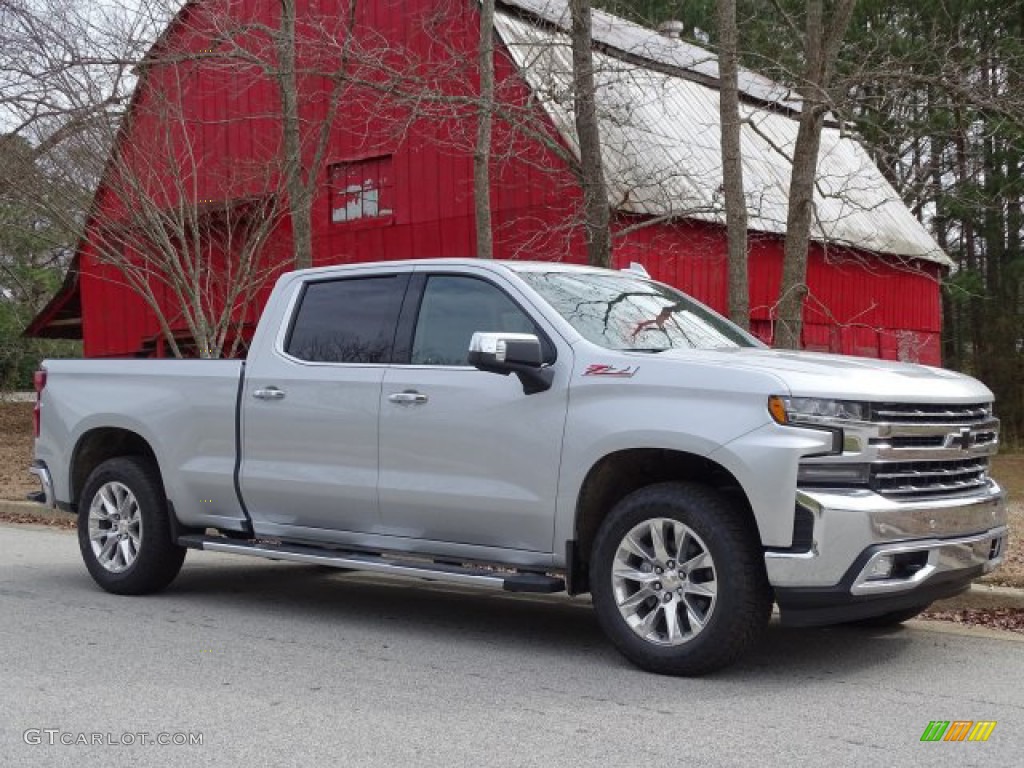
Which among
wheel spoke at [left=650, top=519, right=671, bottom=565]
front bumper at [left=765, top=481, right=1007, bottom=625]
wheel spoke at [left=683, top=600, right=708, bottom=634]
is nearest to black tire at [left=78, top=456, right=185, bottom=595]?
wheel spoke at [left=650, top=519, right=671, bottom=565]

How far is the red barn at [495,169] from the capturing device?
Result: 55.1 ft

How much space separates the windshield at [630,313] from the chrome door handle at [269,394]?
5.32ft

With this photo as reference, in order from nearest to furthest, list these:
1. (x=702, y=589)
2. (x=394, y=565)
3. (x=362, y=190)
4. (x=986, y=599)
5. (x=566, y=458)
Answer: (x=702, y=589) → (x=566, y=458) → (x=394, y=565) → (x=986, y=599) → (x=362, y=190)

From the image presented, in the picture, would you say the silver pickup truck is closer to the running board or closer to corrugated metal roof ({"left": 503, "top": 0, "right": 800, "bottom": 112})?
the running board

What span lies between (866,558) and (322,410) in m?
3.19

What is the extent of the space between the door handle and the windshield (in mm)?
838

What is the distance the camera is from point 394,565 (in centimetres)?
702

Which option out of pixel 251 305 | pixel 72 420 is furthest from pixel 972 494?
pixel 251 305

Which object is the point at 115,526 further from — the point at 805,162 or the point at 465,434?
the point at 805,162

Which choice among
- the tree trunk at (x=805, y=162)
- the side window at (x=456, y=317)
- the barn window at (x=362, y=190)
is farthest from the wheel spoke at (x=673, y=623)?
the barn window at (x=362, y=190)

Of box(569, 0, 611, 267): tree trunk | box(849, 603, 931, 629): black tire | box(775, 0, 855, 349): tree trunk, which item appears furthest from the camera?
box(569, 0, 611, 267): tree trunk

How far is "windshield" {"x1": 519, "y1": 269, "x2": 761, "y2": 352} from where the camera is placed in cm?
688

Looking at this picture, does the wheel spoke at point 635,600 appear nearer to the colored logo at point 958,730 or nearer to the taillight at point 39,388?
the colored logo at point 958,730

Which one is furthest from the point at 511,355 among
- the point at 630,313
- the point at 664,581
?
the point at 664,581
